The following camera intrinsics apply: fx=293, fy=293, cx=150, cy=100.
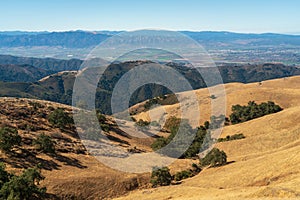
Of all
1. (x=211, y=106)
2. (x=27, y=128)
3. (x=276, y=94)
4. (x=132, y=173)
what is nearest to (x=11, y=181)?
(x=132, y=173)

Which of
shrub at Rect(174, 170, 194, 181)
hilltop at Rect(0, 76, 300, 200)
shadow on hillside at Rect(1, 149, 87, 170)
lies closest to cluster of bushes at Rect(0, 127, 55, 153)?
hilltop at Rect(0, 76, 300, 200)

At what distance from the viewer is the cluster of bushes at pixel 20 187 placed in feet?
135

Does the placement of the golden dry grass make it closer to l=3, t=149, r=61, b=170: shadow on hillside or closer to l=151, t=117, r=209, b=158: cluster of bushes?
l=151, t=117, r=209, b=158: cluster of bushes

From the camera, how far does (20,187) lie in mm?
41812

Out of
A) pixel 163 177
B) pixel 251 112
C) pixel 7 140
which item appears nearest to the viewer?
pixel 163 177

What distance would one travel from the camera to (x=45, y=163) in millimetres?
55594

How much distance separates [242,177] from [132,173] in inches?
876

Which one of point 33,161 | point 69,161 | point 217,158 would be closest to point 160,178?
point 217,158

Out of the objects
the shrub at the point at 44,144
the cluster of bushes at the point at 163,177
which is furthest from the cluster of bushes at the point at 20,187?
the cluster of bushes at the point at 163,177

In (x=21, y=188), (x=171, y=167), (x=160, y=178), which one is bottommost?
(x=171, y=167)

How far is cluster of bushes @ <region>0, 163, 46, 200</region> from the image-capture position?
135 ft

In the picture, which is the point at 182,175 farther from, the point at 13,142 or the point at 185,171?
the point at 13,142

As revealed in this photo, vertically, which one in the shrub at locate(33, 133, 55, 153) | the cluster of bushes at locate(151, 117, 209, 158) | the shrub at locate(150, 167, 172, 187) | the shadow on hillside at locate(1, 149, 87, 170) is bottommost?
the cluster of bushes at locate(151, 117, 209, 158)

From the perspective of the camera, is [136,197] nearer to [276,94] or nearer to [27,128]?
[27,128]
